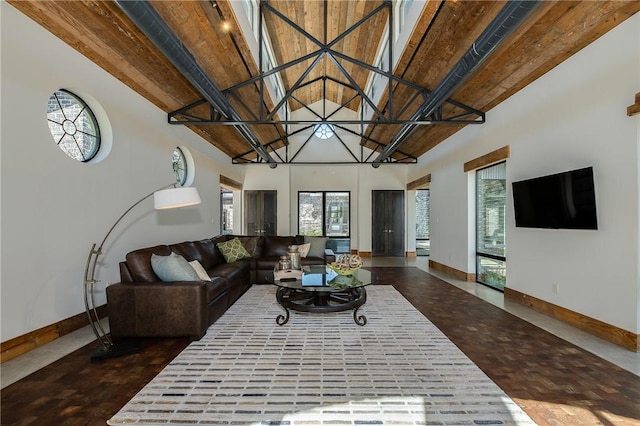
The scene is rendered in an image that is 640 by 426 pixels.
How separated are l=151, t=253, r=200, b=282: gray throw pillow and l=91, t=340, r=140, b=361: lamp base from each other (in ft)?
2.20

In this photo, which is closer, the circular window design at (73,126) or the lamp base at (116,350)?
the lamp base at (116,350)

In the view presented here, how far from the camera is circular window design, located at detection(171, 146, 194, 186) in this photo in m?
5.86

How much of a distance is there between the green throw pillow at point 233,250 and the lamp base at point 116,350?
2578 millimetres

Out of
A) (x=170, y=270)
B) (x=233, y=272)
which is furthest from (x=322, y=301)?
(x=170, y=270)

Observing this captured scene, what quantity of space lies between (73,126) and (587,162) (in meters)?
5.76

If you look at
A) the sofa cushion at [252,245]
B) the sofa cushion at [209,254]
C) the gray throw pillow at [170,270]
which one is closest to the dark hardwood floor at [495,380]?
the gray throw pillow at [170,270]

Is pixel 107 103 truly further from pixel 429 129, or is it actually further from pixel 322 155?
pixel 322 155

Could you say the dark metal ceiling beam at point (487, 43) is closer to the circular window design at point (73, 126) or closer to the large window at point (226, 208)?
the circular window design at point (73, 126)

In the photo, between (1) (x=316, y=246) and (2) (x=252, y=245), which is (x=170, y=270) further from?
Answer: (1) (x=316, y=246)

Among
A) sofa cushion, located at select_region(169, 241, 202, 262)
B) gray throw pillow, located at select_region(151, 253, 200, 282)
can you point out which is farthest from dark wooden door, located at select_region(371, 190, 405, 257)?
gray throw pillow, located at select_region(151, 253, 200, 282)

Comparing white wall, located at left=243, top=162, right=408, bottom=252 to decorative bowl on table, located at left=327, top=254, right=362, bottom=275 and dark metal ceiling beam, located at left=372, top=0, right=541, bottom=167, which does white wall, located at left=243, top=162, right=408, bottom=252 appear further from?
decorative bowl on table, located at left=327, top=254, right=362, bottom=275

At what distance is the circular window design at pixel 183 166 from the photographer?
5.86 m

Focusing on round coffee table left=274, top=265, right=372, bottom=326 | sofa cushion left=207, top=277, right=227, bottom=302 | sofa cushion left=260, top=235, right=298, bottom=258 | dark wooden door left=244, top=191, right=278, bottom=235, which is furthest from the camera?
dark wooden door left=244, top=191, right=278, bottom=235

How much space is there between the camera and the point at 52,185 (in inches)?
115
